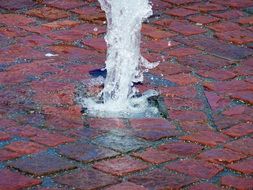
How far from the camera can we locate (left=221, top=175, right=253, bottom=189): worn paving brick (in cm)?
314

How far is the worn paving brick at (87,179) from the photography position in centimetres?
307

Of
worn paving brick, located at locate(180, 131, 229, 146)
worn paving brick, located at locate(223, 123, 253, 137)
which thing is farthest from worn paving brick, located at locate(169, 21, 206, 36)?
worn paving brick, located at locate(180, 131, 229, 146)

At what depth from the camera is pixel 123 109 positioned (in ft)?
12.7

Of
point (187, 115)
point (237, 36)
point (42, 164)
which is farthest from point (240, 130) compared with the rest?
point (237, 36)

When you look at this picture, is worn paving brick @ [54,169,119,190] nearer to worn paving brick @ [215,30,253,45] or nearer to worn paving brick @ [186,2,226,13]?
worn paving brick @ [215,30,253,45]

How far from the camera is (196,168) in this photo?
329 centimetres

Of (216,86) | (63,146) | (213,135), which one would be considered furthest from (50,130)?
(216,86)

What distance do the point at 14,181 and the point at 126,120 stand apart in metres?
0.84

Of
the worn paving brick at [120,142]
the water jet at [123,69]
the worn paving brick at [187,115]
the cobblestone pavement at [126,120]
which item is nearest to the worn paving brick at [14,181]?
the cobblestone pavement at [126,120]

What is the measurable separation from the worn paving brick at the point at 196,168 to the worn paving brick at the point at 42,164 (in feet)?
1.45

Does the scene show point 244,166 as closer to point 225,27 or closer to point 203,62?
point 203,62

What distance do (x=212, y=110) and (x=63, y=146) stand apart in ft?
2.86

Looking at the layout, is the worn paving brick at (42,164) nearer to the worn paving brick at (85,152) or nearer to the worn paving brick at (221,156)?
the worn paving brick at (85,152)

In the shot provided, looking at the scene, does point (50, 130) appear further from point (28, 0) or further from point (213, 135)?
point (28, 0)
